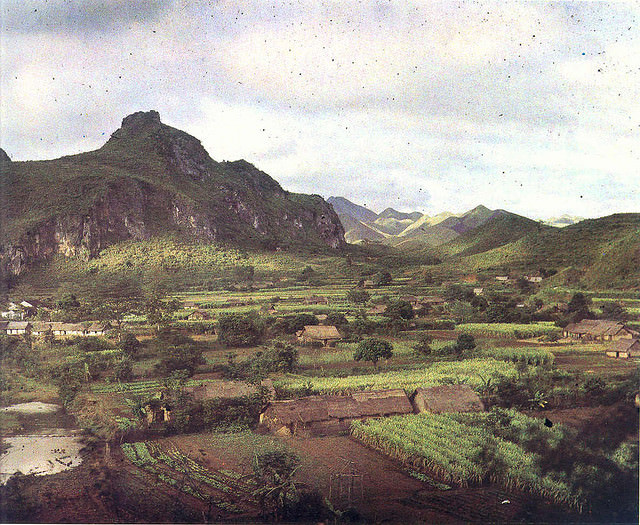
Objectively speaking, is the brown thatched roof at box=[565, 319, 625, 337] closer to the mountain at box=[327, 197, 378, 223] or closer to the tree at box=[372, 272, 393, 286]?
the tree at box=[372, 272, 393, 286]

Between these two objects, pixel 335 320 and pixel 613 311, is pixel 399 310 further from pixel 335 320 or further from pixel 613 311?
pixel 613 311

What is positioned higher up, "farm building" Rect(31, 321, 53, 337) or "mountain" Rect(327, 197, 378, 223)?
"mountain" Rect(327, 197, 378, 223)

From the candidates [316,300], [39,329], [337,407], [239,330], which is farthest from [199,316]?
[337,407]

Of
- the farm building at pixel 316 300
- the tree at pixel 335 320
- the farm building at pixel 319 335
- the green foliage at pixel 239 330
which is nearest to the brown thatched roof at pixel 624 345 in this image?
the tree at pixel 335 320

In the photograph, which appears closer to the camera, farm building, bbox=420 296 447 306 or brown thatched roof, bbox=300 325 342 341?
brown thatched roof, bbox=300 325 342 341

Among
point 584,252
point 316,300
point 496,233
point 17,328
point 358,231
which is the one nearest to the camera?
point 17,328

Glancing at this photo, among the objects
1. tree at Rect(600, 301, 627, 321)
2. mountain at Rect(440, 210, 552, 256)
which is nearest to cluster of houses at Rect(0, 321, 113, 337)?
mountain at Rect(440, 210, 552, 256)

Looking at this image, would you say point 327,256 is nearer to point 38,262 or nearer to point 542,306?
point 542,306
